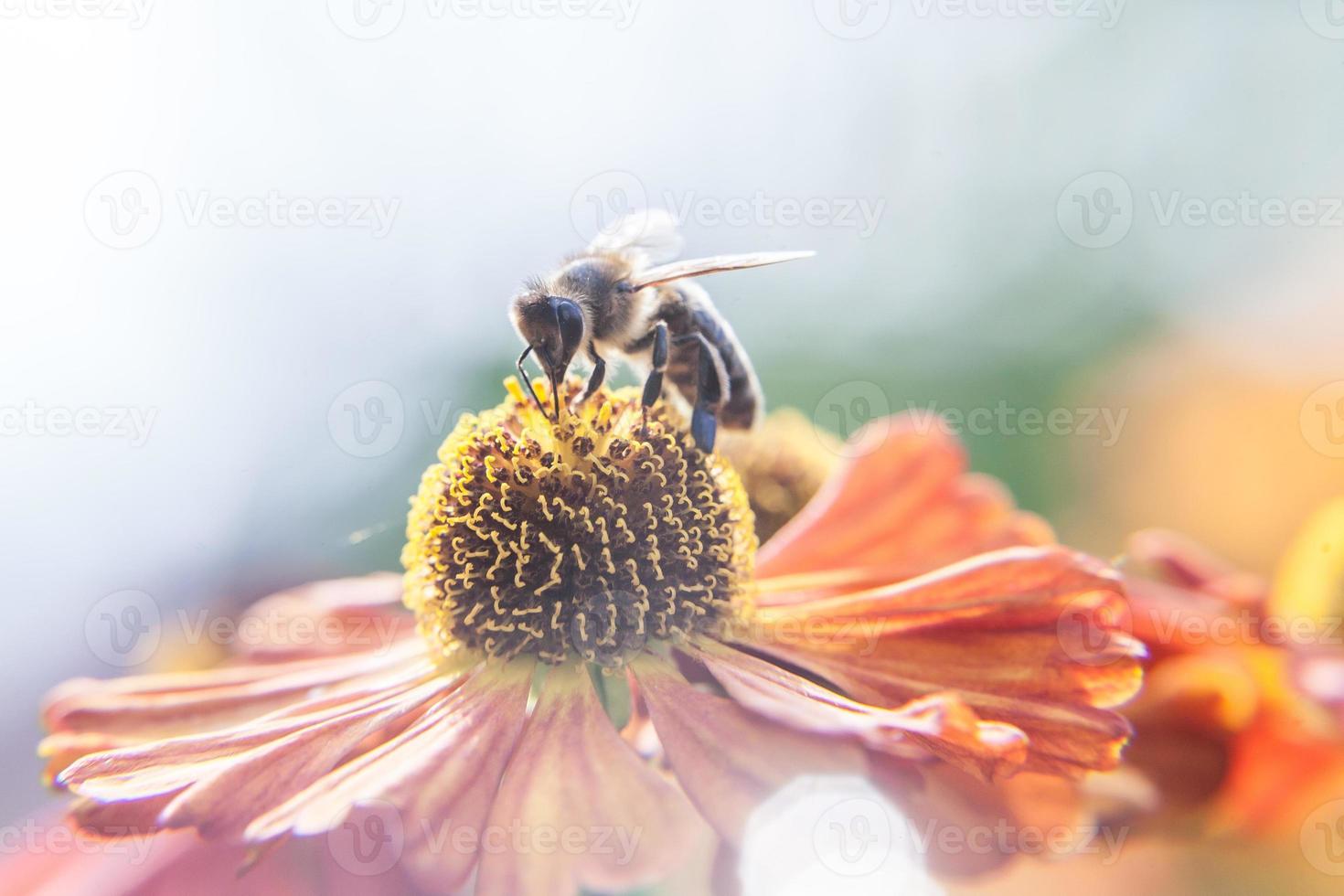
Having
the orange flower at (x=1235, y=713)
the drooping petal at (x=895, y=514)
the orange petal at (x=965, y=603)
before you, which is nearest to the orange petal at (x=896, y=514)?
the drooping petal at (x=895, y=514)

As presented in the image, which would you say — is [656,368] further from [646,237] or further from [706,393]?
[646,237]

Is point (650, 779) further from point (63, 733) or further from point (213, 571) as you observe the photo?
point (213, 571)

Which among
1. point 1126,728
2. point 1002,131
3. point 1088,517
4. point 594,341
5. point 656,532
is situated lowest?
point 1088,517

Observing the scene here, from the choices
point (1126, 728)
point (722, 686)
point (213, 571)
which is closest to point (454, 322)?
point (213, 571)

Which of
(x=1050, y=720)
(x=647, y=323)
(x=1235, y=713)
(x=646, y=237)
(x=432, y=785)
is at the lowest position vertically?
(x=1235, y=713)

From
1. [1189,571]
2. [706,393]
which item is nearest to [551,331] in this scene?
[706,393]

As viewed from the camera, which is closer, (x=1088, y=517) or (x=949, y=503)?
(x=949, y=503)

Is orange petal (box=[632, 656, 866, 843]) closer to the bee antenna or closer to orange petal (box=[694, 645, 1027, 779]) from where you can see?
orange petal (box=[694, 645, 1027, 779])

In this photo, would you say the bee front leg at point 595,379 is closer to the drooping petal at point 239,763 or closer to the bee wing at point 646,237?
the bee wing at point 646,237
